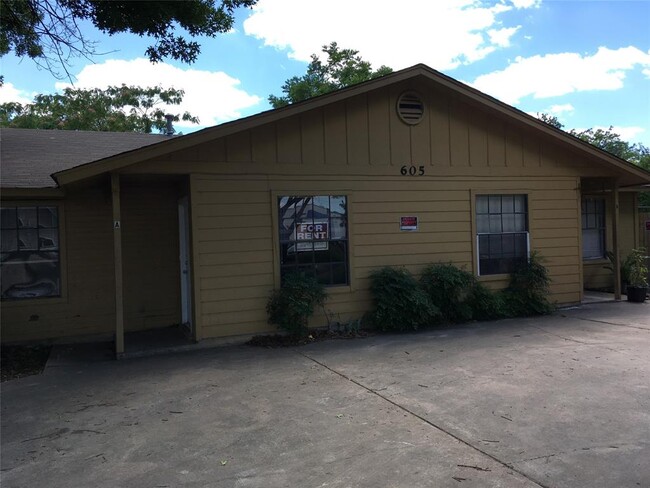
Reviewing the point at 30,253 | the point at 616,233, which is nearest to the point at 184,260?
the point at 30,253

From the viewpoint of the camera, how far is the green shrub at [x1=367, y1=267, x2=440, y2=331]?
8117 mm

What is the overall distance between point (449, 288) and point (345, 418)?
453cm

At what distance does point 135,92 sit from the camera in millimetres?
28312

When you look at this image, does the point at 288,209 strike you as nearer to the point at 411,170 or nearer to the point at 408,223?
the point at 408,223

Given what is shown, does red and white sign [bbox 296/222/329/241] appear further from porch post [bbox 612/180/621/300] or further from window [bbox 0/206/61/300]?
porch post [bbox 612/180/621/300]

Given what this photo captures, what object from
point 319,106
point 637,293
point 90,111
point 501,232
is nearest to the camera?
point 319,106

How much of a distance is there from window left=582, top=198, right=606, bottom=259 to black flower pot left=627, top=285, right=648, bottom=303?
2.23m

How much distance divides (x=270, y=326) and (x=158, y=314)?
2.55 metres

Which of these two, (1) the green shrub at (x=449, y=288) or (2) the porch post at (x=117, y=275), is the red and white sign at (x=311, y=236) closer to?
(1) the green shrub at (x=449, y=288)

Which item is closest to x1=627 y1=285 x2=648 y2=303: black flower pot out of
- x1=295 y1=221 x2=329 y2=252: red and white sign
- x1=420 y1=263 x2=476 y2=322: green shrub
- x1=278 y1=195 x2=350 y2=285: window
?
x1=420 y1=263 x2=476 y2=322: green shrub

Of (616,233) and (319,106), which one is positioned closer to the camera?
(319,106)

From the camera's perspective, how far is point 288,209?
810 cm

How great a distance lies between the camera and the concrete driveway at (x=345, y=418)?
3445 mm

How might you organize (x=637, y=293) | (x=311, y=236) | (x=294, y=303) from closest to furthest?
(x=294, y=303) < (x=311, y=236) < (x=637, y=293)
